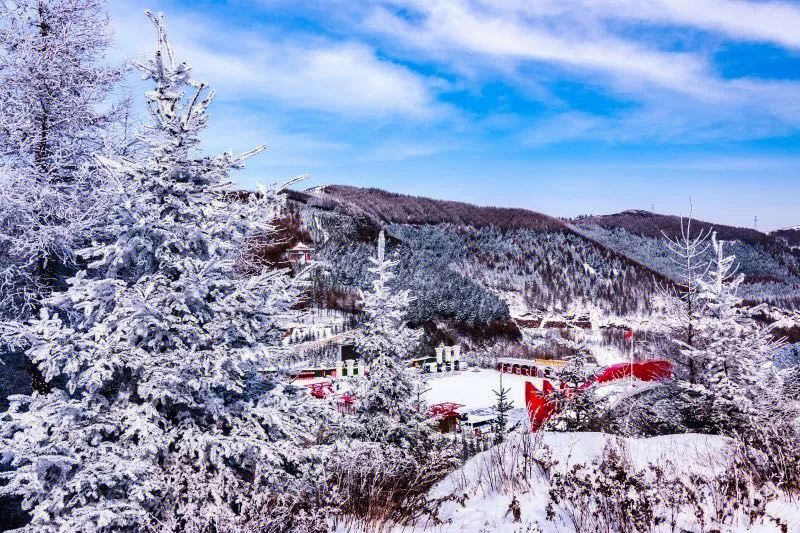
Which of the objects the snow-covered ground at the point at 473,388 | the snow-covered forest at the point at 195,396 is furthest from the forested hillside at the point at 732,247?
the snow-covered forest at the point at 195,396

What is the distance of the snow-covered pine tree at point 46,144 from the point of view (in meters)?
5.81

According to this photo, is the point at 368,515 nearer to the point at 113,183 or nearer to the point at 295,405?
the point at 295,405

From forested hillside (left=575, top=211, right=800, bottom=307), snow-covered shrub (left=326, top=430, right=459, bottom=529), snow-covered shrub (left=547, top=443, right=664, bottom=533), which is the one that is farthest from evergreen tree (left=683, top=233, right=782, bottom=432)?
forested hillside (left=575, top=211, right=800, bottom=307)

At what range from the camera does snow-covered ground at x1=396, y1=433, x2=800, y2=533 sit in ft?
12.6

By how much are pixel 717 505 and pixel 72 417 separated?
5.28 meters

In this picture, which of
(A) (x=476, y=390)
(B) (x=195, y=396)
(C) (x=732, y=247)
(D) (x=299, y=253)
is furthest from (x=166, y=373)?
(C) (x=732, y=247)

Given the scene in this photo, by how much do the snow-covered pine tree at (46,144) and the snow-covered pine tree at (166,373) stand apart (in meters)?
1.16

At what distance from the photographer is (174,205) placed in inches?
199

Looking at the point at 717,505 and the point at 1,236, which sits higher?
the point at 1,236

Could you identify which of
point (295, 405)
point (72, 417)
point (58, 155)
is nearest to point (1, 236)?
point (58, 155)

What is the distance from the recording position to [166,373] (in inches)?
181

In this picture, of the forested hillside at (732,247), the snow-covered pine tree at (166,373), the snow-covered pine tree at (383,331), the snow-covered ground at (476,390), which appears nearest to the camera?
the snow-covered pine tree at (166,373)

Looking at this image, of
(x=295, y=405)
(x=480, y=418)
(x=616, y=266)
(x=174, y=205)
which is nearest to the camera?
(x=174, y=205)

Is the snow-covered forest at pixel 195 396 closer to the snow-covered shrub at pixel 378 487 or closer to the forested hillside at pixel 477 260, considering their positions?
the snow-covered shrub at pixel 378 487
